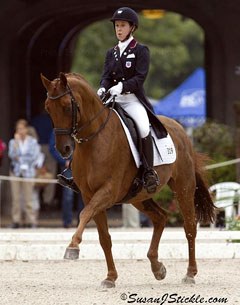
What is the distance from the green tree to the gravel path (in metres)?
33.2

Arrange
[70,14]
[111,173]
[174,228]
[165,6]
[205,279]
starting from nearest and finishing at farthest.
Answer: [111,173]
[205,279]
[174,228]
[165,6]
[70,14]

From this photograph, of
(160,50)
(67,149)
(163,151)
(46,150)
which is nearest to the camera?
(67,149)

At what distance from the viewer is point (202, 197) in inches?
469

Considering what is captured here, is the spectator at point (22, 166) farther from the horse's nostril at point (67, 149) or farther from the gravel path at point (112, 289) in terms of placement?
the horse's nostril at point (67, 149)

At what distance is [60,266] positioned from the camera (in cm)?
1280

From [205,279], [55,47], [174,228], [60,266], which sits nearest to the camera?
[205,279]

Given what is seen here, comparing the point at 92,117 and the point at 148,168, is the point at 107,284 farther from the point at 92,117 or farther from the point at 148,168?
the point at 92,117

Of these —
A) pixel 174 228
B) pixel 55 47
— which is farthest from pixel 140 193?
pixel 55 47

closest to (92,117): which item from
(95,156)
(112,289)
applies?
(95,156)

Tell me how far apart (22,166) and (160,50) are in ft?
109

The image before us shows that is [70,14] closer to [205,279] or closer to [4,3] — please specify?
[4,3]

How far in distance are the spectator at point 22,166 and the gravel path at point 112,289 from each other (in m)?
5.63

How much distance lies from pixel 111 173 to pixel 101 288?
1071 millimetres

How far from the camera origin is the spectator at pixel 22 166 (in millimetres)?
18703
